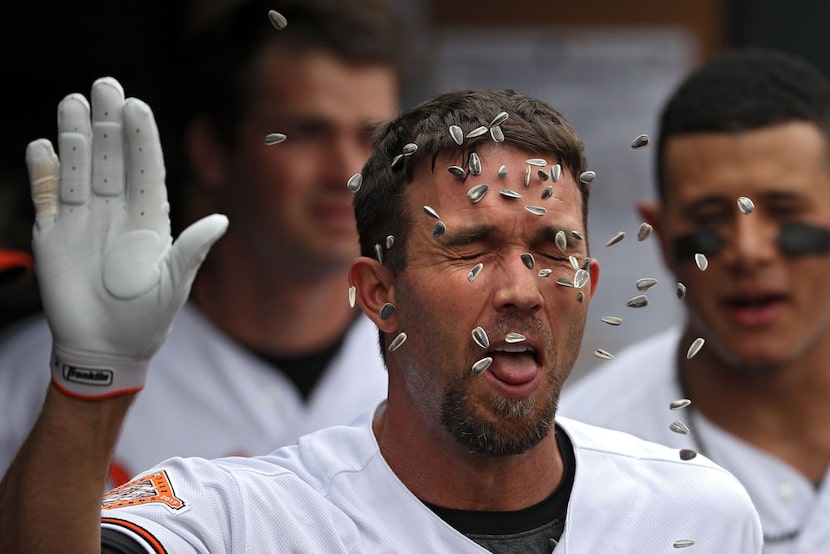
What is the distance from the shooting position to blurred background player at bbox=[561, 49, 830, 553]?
419 cm

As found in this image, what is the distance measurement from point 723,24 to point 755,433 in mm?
3084

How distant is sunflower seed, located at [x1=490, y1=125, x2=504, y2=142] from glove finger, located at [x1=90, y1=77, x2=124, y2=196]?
27.0 inches

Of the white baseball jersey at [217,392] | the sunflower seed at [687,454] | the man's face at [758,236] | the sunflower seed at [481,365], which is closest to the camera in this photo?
the sunflower seed at [481,365]

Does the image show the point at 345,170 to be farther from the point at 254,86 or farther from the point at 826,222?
the point at 826,222

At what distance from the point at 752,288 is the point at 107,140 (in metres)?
2.20

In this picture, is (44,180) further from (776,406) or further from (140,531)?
(776,406)

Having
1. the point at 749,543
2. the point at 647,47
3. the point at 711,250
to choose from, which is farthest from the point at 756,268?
the point at 647,47

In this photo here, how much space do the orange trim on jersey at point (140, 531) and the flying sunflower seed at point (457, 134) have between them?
910 millimetres

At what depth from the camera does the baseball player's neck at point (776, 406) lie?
446cm

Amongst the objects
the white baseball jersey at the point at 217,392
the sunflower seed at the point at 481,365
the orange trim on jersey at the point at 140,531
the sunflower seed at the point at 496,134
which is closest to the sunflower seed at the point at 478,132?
the sunflower seed at the point at 496,134

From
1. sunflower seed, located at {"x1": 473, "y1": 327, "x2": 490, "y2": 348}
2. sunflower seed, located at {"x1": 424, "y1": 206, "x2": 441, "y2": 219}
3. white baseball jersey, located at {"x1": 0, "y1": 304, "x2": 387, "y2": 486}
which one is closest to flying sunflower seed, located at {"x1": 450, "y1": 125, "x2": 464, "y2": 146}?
sunflower seed, located at {"x1": 424, "y1": 206, "x2": 441, "y2": 219}

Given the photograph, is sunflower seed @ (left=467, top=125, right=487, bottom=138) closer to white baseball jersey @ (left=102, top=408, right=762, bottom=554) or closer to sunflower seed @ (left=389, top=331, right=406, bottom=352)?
sunflower seed @ (left=389, top=331, right=406, bottom=352)

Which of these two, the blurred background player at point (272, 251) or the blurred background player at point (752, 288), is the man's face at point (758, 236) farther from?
the blurred background player at point (272, 251)

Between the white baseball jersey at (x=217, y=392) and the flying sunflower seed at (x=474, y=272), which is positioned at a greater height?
the flying sunflower seed at (x=474, y=272)
